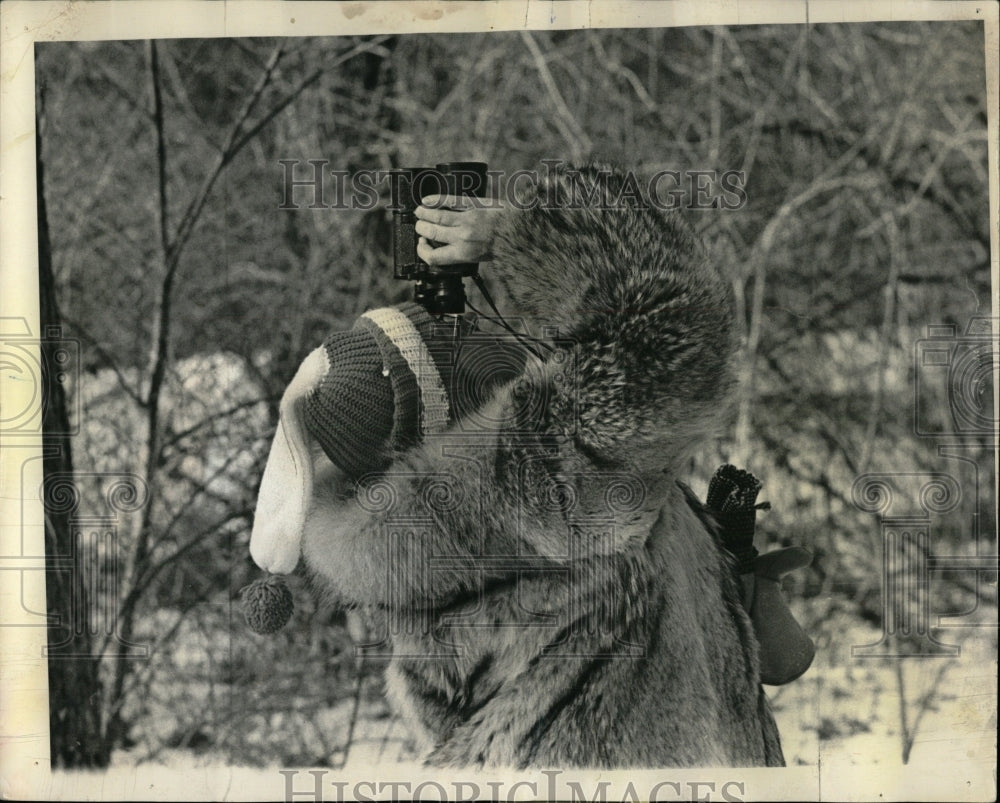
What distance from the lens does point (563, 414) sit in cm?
135

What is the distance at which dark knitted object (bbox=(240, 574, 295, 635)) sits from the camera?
1.71 metres

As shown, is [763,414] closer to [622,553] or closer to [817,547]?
[817,547]

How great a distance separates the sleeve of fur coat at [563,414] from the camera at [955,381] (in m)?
0.57

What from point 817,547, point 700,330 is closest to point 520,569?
point 700,330

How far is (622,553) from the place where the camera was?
148 centimetres

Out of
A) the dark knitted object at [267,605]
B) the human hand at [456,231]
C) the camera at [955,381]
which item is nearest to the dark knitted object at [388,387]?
the human hand at [456,231]

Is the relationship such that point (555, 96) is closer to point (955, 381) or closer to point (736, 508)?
point (736, 508)

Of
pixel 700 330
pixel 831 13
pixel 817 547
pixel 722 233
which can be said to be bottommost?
pixel 817 547

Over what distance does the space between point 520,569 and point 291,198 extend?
0.80 metres

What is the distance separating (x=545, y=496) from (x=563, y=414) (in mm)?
144

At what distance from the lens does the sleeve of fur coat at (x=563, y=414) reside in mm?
1339

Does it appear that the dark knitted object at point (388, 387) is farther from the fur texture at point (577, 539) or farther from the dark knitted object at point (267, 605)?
the dark knitted object at point (267, 605)

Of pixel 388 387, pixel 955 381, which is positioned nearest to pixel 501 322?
pixel 388 387

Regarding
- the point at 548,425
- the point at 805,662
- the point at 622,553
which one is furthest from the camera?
the point at 805,662
